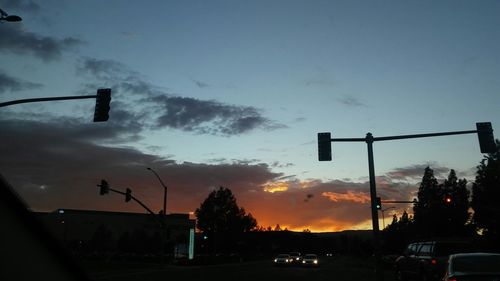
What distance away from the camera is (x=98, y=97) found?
19.5 meters

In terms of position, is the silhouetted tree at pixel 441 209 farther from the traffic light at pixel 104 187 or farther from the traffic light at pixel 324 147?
the traffic light at pixel 324 147

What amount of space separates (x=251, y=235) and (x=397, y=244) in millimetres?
50693

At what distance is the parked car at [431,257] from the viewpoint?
17875mm

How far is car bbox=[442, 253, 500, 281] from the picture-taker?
10.6 m

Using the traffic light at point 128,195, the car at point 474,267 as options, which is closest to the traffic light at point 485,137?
the car at point 474,267

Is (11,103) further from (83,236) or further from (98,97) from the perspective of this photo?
(83,236)

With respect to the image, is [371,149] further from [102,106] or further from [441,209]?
[441,209]

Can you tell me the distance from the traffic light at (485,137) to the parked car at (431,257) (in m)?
3.75

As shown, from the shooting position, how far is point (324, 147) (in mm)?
19422

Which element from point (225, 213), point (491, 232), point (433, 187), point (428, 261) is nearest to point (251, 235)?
point (225, 213)

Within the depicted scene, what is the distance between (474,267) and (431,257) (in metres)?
7.72

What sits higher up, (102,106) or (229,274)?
(102,106)

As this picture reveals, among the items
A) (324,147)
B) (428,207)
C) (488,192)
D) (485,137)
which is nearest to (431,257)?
(485,137)

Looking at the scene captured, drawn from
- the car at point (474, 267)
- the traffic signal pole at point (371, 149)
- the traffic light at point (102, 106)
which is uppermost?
the traffic light at point (102, 106)
